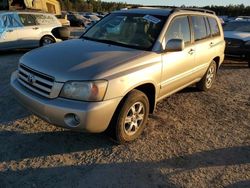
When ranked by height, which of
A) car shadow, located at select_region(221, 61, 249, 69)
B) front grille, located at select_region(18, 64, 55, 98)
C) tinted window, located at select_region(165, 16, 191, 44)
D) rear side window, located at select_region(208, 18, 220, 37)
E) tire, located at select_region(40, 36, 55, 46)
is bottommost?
car shadow, located at select_region(221, 61, 249, 69)

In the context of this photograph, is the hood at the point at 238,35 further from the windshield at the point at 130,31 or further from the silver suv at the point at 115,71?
the windshield at the point at 130,31

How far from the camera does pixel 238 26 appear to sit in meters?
12.7

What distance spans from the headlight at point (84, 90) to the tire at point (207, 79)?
371 centimetres

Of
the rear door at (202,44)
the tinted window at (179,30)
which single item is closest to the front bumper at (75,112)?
the tinted window at (179,30)

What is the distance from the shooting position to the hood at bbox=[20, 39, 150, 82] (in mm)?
3822

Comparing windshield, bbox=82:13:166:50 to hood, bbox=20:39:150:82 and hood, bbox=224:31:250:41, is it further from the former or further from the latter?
hood, bbox=224:31:250:41

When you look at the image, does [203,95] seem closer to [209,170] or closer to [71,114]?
[209,170]

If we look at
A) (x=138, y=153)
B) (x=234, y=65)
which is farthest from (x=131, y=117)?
(x=234, y=65)

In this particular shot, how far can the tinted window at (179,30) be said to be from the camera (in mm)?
5051

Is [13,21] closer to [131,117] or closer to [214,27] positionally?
[214,27]

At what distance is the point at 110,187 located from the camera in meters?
3.43

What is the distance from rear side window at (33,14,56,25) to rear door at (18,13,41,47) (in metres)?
0.21

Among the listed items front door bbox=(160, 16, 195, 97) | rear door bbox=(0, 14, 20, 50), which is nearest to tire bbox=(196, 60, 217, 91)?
front door bbox=(160, 16, 195, 97)

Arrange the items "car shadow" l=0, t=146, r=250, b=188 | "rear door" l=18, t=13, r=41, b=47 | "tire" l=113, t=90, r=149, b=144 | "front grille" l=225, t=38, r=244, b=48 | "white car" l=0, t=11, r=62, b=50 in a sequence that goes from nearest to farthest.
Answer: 1. "car shadow" l=0, t=146, r=250, b=188
2. "tire" l=113, t=90, r=149, b=144
3. "white car" l=0, t=11, r=62, b=50
4. "front grille" l=225, t=38, r=244, b=48
5. "rear door" l=18, t=13, r=41, b=47
